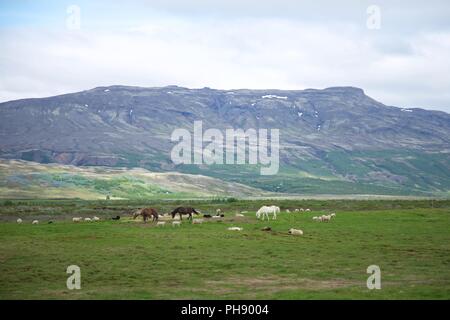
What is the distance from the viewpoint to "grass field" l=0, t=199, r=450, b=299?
80.7 feet

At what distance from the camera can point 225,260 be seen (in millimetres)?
33062

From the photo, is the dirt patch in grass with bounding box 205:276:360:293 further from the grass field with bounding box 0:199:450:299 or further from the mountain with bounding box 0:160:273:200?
the mountain with bounding box 0:160:273:200

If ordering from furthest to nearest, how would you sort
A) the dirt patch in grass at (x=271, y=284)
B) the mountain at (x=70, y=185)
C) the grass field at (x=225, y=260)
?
the mountain at (x=70, y=185) → the dirt patch in grass at (x=271, y=284) → the grass field at (x=225, y=260)

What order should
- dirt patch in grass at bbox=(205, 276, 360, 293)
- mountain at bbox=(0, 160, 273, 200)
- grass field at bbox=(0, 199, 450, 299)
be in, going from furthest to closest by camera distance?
mountain at bbox=(0, 160, 273, 200) → dirt patch in grass at bbox=(205, 276, 360, 293) → grass field at bbox=(0, 199, 450, 299)

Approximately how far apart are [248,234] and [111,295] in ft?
73.2

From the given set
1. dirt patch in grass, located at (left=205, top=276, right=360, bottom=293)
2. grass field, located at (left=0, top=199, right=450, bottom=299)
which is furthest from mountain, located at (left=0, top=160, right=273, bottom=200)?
dirt patch in grass, located at (left=205, top=276, right=360, bottom=293)

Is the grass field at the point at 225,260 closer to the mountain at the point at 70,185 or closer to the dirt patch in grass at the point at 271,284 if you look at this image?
the dirt patch in grass at the point at 271,284

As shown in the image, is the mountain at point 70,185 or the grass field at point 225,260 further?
the mountain at point 70,185

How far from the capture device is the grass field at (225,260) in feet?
80.7

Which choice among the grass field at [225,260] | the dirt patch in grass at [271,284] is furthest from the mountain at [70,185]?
the dirt patch in grass at [271,284]

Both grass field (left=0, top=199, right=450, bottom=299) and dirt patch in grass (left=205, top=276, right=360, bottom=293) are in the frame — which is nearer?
grass field (left=0, top=199, right=450, bottom=299)

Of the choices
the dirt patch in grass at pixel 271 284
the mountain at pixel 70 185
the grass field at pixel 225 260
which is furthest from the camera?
the mountain at pixel 70 185

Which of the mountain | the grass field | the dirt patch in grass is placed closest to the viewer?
the grass field
